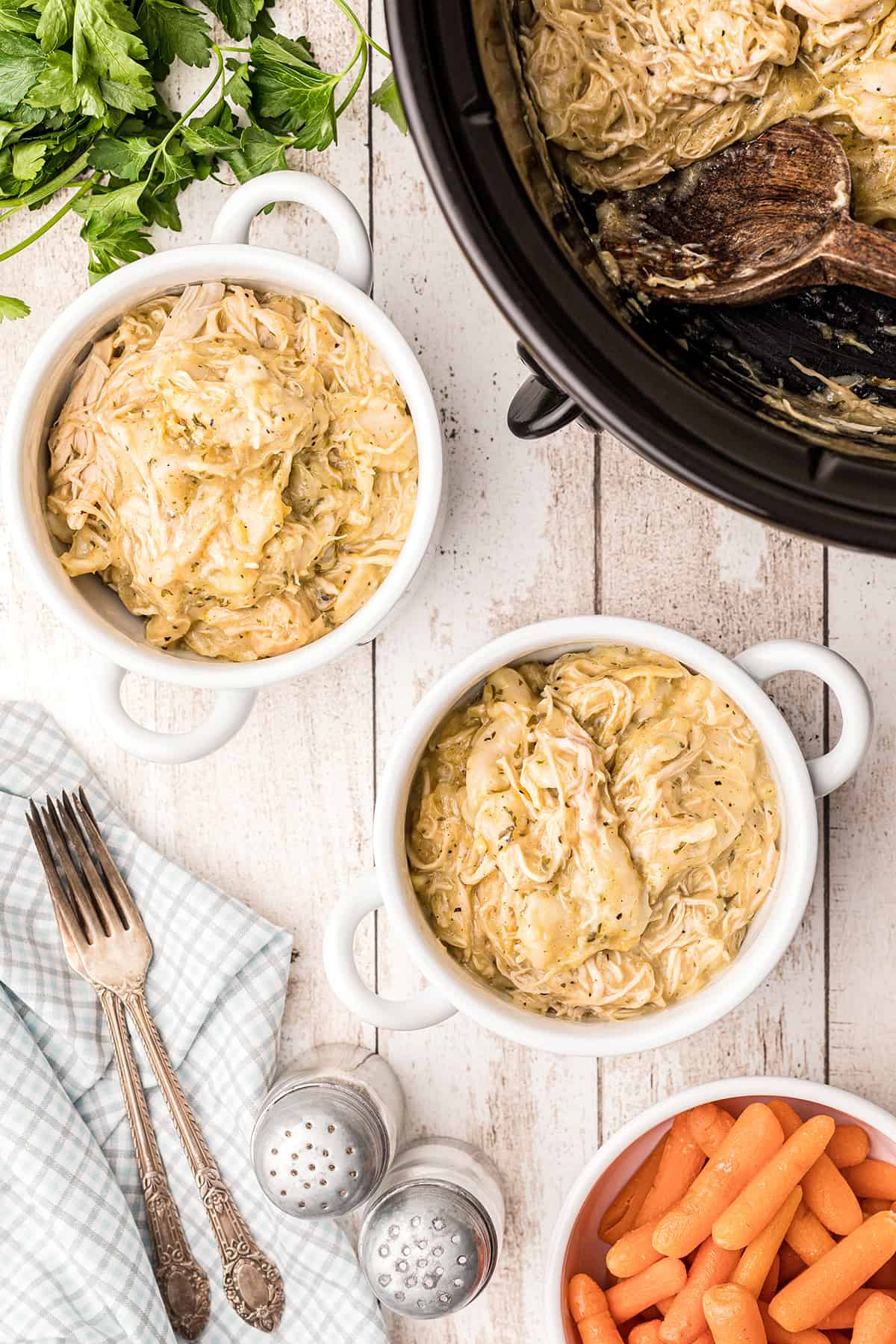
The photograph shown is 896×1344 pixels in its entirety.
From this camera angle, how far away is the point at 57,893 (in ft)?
4.22

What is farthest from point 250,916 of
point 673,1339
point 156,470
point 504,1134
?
point 673,1339

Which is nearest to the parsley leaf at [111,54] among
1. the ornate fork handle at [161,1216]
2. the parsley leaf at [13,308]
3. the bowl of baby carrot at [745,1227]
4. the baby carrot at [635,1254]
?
the parsley leaf at [13,308]

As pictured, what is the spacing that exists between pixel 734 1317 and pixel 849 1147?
0.20m

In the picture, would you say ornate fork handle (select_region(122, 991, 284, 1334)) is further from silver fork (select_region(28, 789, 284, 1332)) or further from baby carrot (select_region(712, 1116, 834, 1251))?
baby carrot (select_region(712, 1116, 834, 1251))

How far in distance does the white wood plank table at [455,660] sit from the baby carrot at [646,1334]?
13 cm

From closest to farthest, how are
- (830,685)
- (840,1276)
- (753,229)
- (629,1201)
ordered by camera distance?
(753,229) → (830,685) → (840,1276) → (629,1201)

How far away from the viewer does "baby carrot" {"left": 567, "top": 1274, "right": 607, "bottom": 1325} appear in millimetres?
1225

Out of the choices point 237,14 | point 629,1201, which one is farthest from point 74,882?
point 237,14

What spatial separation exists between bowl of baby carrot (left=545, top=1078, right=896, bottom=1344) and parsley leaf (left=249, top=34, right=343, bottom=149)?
96 centimetres

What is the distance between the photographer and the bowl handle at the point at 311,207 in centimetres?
105

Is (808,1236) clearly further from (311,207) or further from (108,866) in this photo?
(311,207)

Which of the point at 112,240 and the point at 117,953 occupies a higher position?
the point at 112,240

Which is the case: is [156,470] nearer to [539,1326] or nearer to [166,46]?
[166,46]

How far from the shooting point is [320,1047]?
1.33 metres
